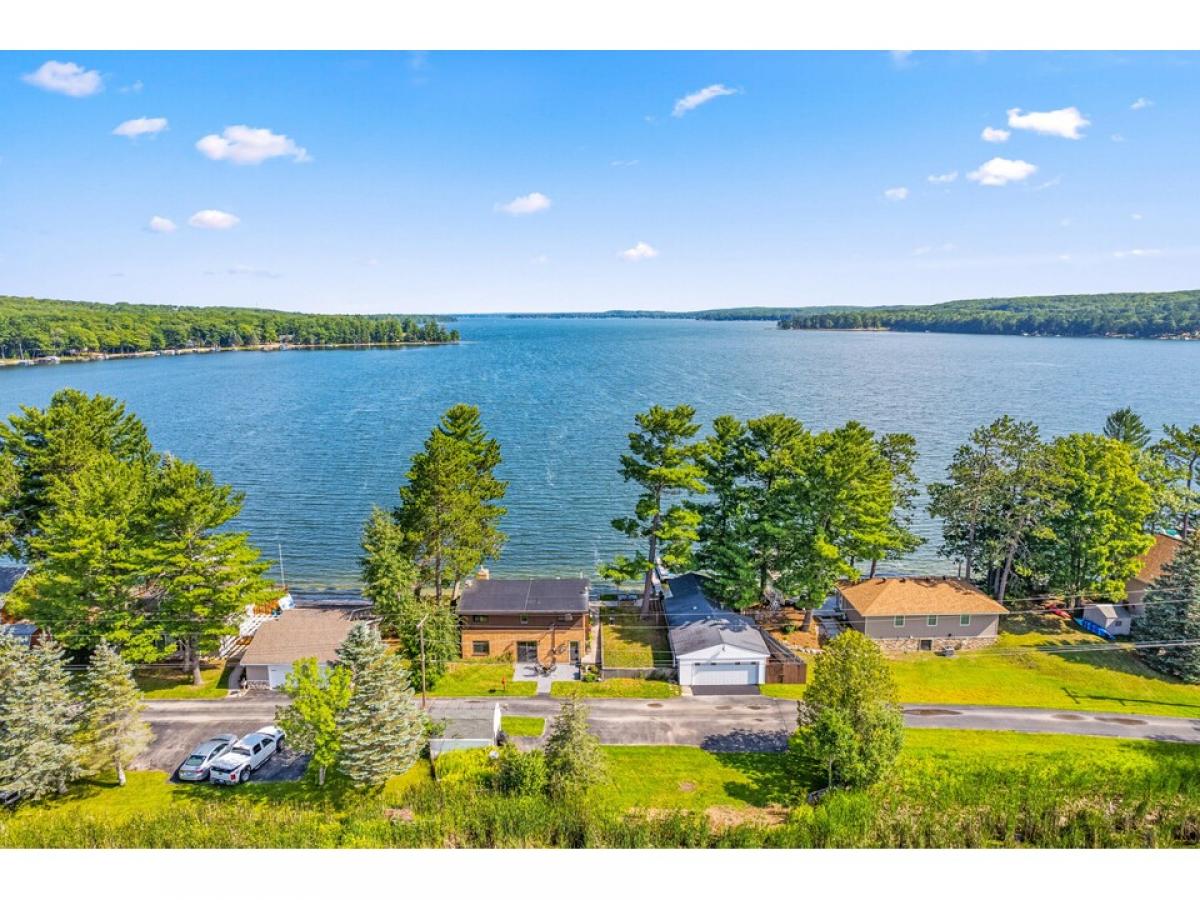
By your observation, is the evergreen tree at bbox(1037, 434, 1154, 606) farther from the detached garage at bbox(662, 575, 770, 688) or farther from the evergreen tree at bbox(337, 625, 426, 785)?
the evergreen tree at bbox(337, 625, 426, 785)

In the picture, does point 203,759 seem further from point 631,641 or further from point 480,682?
point 631,641

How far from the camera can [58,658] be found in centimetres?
2411

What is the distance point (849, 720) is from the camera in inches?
938

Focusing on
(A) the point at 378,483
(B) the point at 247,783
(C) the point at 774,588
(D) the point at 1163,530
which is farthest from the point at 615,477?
(B) the point at 247,783

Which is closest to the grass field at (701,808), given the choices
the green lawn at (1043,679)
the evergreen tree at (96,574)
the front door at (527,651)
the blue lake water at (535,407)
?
the green lawn at (1043,679)

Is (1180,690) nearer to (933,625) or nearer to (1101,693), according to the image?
(1101,693)

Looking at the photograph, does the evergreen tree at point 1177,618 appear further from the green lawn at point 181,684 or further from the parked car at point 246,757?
the green lawn at point 181,684

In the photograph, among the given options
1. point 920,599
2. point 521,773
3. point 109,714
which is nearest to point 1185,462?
point 920,599

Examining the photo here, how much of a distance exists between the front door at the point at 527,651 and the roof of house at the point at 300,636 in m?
7.96

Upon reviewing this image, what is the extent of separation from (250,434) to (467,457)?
6298 cm

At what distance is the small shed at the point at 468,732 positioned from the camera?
85.5 feet

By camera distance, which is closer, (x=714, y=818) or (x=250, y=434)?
(x=714, y=818)

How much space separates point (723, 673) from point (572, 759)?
12.2 metres

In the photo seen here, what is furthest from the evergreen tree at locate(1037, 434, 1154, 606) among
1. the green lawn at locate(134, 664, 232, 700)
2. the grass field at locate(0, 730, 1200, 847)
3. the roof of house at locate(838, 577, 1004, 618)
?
the green lawn at locate(134, 664, 232, 700)
